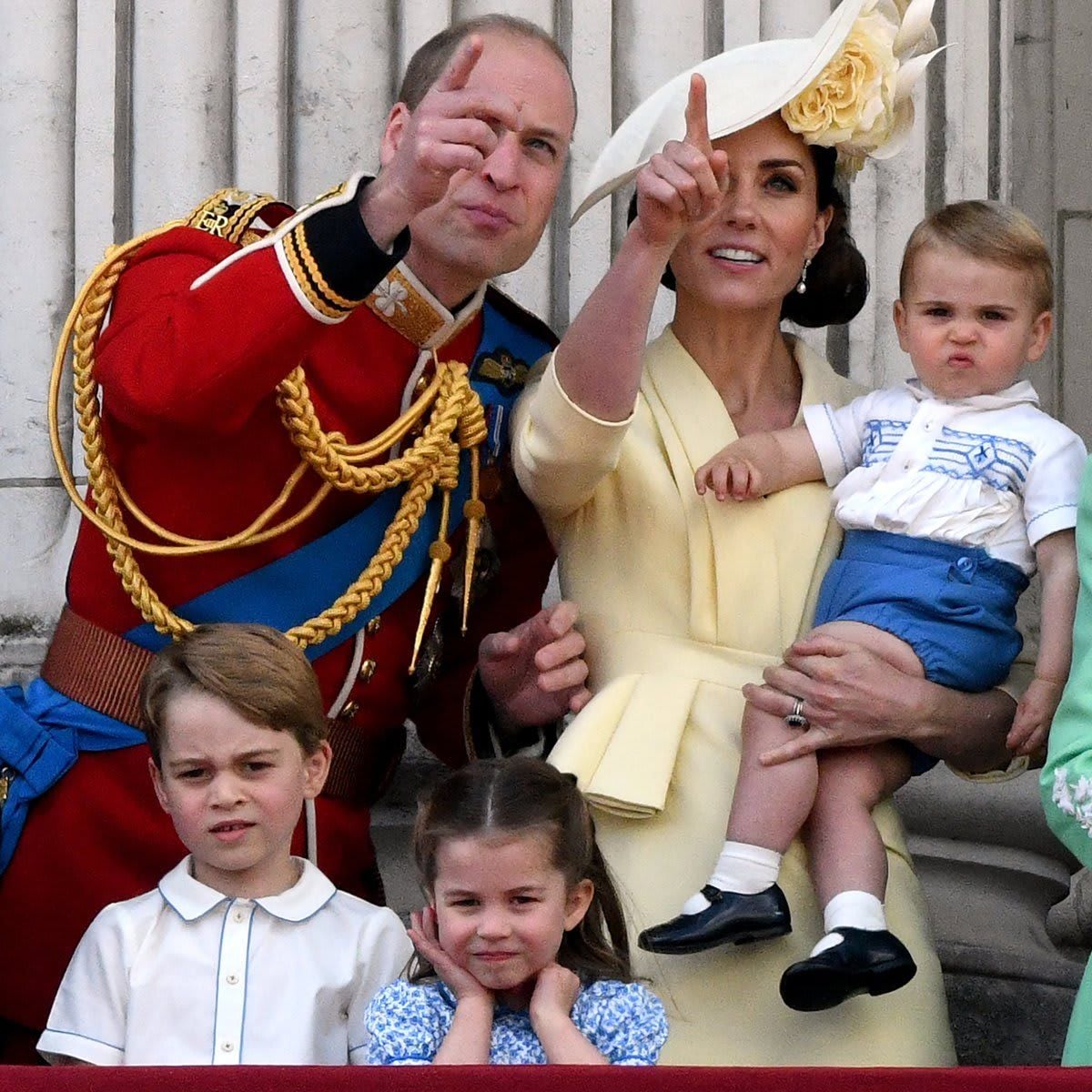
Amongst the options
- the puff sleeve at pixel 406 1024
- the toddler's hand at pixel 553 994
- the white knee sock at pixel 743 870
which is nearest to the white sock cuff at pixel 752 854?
the white knee sock at pixel 743 870

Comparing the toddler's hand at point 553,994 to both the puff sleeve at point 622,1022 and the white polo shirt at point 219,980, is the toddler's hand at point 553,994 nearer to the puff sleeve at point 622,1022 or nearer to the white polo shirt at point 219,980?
the puff sleeve at point 622,1022

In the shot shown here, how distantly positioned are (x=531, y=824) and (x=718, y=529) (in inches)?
22.4

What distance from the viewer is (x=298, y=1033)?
255 cm

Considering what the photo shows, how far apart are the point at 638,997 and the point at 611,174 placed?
3.67 feet

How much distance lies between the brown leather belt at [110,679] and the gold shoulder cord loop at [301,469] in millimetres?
67

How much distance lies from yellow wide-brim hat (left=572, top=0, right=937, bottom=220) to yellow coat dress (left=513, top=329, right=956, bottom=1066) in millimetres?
240

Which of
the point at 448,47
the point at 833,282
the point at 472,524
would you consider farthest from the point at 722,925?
the point at 448,47

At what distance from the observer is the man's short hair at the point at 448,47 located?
10.2 feet

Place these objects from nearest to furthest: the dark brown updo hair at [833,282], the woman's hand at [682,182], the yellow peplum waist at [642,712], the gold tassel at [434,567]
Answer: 1. the woman's hand at [682,182]
2. the yellow peplum waist at [642,712]
3. the gold tassel at [434,567]
4. the dark brown updo hair at [833,282]

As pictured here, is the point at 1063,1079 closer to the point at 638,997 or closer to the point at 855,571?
the point at 638,997

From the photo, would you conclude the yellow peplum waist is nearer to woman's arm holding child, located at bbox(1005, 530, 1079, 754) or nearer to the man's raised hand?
woman's arm holding child, located at bbox(1005, 530, 1079, 754)

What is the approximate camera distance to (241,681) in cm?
264

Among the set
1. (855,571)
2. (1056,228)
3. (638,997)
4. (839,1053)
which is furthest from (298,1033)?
(1056,228)

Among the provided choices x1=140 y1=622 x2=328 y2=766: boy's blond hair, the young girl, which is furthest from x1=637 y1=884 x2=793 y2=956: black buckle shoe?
x1=140 y1=622 x2=328 y2=766: boy's blond hair
